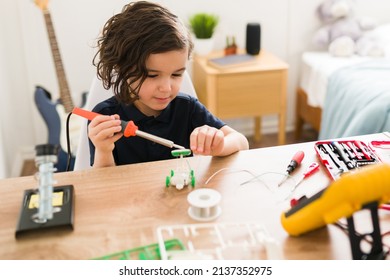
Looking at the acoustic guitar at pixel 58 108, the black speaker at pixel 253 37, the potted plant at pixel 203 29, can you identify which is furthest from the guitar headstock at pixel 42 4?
the black speaker at pixel 253 37

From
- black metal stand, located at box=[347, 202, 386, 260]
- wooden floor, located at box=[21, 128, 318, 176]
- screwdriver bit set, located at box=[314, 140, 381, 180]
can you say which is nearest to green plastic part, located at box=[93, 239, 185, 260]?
black metal stand, located at box=[347, 202, 386, 260]

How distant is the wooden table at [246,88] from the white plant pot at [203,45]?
7 centimetres

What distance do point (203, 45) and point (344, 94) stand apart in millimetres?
788

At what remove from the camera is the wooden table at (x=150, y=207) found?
77 centimetres

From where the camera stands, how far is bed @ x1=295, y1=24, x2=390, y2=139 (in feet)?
6.15

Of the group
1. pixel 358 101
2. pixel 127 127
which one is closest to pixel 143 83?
pixel 127 127

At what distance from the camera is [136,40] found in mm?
1095

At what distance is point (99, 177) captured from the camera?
3.23 ft

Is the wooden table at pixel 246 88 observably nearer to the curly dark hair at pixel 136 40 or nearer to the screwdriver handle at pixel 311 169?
the curly dark hair at pixel 136 40

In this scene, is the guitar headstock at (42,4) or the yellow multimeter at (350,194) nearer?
the yellow multimeter at (350,194)

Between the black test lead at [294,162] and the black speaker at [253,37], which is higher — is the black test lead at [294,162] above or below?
above
